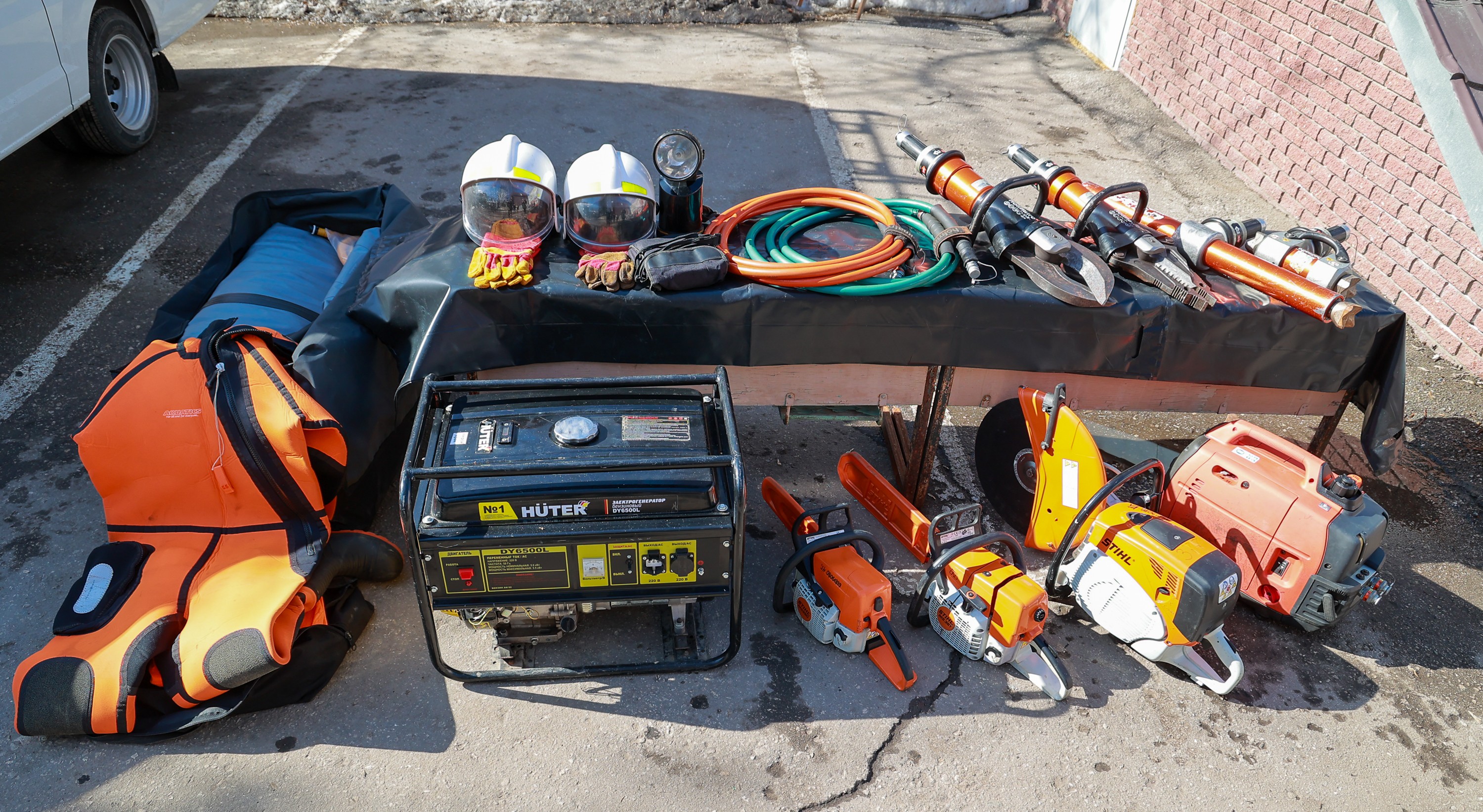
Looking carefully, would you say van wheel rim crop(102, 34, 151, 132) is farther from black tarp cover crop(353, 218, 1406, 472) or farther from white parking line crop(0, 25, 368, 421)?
black tarp cover crop(353, 218, 1406, 472)

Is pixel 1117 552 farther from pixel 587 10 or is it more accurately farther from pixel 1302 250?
pixel 587 10

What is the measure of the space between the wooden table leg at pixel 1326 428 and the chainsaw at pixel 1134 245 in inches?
35.8

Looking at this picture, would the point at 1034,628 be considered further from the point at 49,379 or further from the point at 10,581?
the point at 49,379

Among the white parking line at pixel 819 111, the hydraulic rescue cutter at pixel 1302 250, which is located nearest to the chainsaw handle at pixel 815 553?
the hydraulic rescue cutter at pixel 1302 250

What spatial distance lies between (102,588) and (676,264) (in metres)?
2.21

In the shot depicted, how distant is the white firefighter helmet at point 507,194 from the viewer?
11.4 ft

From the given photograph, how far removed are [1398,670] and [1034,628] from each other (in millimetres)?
1460

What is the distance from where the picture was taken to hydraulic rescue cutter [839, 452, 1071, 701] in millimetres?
3012

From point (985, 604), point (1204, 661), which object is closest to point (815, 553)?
point (985, 604)

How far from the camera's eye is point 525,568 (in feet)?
9.00

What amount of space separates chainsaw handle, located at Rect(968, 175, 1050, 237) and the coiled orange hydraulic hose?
0.93 feet

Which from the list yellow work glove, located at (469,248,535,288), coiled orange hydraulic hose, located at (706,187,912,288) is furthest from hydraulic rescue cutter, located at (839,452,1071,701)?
yellow work glove, located at (469,248,535,288)

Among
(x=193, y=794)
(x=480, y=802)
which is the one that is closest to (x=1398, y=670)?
(x=480, y=802)

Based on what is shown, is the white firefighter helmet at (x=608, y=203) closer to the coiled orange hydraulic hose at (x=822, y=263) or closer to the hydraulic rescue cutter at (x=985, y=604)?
the coiled orange hydraulic hose at (x=822, y=263)
